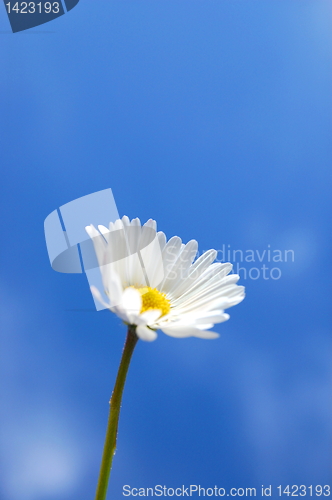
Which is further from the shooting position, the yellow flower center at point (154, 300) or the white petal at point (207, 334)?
the yellow flower center at point (154, 300)

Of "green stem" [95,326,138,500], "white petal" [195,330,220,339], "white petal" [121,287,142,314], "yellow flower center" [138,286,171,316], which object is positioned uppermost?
"yellow flower center" [138,286,171,316]

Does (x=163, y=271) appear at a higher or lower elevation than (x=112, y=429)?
higher

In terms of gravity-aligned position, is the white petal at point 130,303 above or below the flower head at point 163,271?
below

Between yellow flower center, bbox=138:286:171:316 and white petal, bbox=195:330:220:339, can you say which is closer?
white petal, bbox=195:330:220:339

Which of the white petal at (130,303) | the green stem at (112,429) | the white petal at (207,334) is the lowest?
the green stem at (112,429)

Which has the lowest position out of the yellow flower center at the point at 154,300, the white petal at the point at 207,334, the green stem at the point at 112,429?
the green stem at the point at 112,429

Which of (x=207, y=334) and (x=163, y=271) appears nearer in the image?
(x=207, y=334)

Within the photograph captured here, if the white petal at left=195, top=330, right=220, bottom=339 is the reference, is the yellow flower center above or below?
above

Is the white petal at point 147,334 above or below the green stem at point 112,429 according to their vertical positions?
above

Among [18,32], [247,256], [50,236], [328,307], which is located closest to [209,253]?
[50,236]
